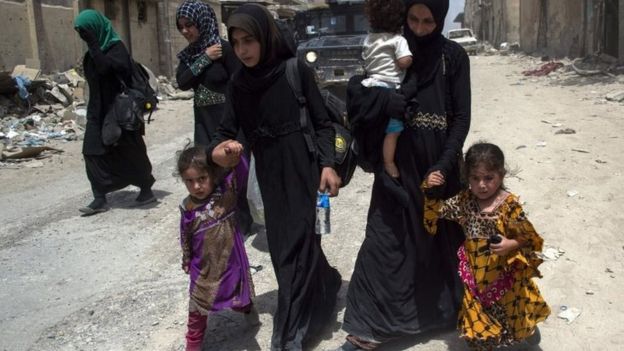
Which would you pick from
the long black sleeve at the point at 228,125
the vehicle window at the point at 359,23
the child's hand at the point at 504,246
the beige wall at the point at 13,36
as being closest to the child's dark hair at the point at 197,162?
the long black sleeve at the point at 228,125

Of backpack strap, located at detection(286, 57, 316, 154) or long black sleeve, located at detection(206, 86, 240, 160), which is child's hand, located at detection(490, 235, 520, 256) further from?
long black sleeve, located at detection(206, 86, 240, 160)

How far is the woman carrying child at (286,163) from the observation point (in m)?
2.61

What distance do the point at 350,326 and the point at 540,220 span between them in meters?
2.23

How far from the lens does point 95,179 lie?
5371 mm

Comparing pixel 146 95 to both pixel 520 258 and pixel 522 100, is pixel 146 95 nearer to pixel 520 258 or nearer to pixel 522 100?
pixel 520 258

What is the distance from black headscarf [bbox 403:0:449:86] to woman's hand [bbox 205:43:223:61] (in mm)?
1989

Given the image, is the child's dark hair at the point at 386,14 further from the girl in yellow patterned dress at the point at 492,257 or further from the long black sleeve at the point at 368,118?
the girl in yellow patterned dress at the point at 492,257

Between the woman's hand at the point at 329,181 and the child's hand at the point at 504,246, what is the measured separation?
71 cm

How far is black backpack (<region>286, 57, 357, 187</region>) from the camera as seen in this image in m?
2.62

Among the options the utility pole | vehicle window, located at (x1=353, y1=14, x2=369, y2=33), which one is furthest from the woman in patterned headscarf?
the utility pole

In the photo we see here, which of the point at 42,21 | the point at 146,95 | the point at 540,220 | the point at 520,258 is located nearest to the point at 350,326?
the point at 520,258

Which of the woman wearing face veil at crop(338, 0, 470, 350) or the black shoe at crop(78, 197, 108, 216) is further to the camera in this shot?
the black shoe at crop(78, 197, 108, 216)

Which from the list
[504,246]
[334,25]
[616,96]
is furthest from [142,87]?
[616,96]

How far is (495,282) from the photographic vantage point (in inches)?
96.9
